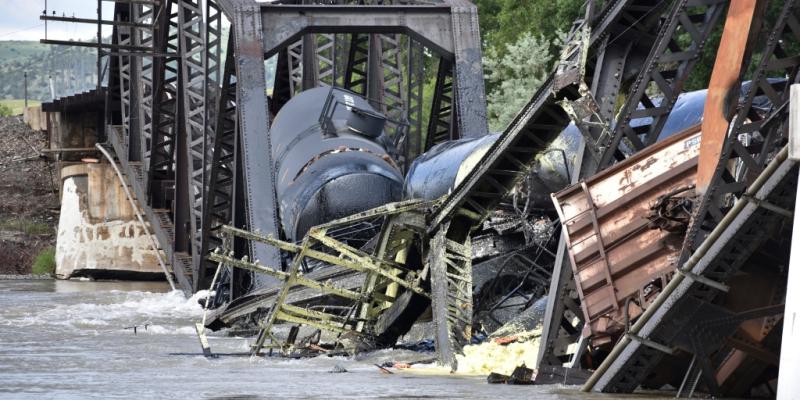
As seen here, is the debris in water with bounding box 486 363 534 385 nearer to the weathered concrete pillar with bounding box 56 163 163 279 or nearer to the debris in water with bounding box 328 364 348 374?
the debris in water with bounding box 328 364 348 374

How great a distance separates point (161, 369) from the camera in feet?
54.4

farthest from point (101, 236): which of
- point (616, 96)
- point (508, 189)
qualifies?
point (616, 96)

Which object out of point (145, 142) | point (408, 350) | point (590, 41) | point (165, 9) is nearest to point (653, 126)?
point (590, 41)

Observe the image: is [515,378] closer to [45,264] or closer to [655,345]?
[655,345]

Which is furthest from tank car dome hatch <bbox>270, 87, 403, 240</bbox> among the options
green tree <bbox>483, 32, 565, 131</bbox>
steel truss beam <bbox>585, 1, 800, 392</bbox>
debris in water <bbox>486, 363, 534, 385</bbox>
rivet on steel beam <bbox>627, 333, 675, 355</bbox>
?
green tree <bbox>483, 32, 565, 131</bbox>

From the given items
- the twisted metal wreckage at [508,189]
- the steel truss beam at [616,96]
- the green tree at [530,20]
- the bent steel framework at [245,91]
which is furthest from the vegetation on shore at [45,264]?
the steel truss beam at [616,96]

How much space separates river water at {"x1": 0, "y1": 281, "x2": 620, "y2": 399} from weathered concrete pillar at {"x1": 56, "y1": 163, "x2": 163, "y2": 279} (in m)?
11.8

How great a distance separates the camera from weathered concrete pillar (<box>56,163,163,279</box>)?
40.2m

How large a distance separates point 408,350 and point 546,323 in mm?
3741

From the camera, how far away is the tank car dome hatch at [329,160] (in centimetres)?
2458

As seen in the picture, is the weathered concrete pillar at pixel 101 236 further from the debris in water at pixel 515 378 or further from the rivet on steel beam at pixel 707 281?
the rivet on steel beam at pixel 707 281

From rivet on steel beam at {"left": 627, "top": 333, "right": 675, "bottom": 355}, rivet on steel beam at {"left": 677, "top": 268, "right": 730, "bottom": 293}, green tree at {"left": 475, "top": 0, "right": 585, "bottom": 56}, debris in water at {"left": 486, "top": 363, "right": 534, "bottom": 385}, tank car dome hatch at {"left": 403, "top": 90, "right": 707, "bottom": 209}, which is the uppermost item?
green tree at {"left": 475, "top": 0, "right": 585, "bottom": 56}

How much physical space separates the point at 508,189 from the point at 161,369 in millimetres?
4961

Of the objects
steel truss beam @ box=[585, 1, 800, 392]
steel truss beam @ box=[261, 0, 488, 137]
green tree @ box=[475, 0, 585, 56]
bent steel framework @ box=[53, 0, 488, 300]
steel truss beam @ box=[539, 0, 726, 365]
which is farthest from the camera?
green tree @ box=[475, 0, 585, 56]
